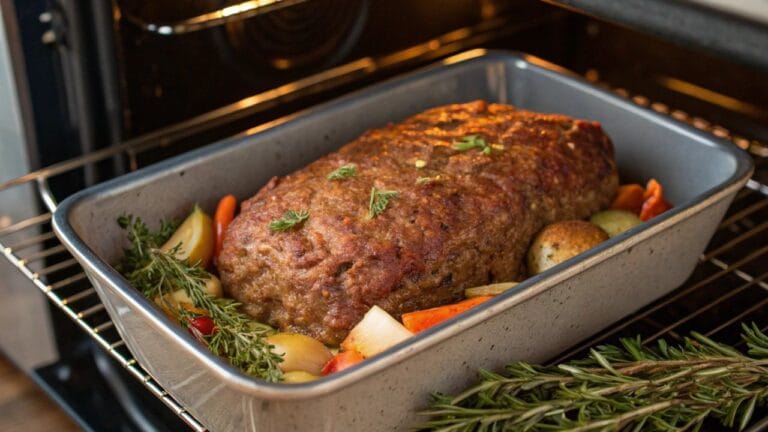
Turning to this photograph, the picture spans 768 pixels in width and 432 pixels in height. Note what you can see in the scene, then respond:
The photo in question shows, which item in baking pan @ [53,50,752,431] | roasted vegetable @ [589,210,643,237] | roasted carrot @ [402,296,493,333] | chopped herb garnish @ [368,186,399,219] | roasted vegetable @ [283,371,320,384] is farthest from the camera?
roasted vegetable @ [589,210,643,237]

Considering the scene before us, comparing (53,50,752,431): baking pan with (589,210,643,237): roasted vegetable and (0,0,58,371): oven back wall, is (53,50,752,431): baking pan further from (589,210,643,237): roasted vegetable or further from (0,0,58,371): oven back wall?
(0,0,58,371): oven back wall

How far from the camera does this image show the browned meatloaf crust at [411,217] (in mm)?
1556

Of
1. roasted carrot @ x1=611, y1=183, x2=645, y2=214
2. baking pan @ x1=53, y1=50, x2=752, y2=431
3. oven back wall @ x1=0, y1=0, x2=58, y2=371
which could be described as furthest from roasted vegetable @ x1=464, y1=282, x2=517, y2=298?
oven back wall @ x1=0, y1=0, x2=58, y2=371

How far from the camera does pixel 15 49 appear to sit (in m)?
1.76

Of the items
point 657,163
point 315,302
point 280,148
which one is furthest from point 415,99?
point 315,302

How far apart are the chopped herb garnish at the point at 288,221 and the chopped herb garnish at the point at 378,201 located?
10 centimetres

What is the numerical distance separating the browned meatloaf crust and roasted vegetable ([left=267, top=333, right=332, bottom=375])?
0.17 ft

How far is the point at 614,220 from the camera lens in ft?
6.02

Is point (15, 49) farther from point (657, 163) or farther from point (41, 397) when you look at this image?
point (657, 163)

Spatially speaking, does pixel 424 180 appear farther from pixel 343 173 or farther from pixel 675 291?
pixel 675 291

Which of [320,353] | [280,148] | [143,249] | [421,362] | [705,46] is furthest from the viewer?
[280,148]

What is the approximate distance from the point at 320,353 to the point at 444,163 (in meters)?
0.44

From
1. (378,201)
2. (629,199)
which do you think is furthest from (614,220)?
(378,201)

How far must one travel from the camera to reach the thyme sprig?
1.39 m
